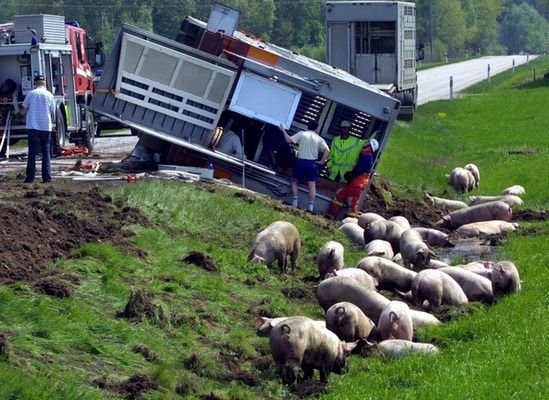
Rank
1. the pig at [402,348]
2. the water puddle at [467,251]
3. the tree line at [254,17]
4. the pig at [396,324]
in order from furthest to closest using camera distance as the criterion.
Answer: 1. the tree line at [254,17]
2. the water puddle at [467,251]
3. the pig at [396,324]
4. the pig at [402,348]

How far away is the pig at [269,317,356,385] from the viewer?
12141mm

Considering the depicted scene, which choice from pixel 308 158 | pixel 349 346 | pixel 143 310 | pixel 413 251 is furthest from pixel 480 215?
pixel 143 310

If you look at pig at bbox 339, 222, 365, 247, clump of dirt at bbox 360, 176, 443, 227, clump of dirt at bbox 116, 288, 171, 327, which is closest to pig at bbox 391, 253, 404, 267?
pig at bbox 339, 222, 365, 247

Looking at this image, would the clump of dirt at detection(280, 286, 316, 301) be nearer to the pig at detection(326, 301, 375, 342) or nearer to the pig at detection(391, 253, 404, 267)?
the pig at detection(326, 301, 375, 342)

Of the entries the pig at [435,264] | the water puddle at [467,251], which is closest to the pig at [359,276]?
the pig at [435,264]

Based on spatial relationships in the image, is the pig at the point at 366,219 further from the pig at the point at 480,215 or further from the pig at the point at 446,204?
the pig at the point at 446,204

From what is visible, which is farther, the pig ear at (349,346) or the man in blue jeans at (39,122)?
the man in blue jeans at (39,122)

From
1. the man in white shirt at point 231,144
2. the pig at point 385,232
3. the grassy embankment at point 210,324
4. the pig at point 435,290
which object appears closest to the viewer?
the grassy embankment at point 210,324

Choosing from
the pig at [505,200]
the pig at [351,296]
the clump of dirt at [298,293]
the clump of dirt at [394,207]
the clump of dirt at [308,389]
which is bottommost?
the clump of dirt at [394,207]

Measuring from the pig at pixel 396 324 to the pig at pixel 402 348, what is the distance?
1.24 ft

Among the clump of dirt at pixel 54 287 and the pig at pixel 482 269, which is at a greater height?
the clump of dirt at pixel 54 287

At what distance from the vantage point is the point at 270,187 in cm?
2445

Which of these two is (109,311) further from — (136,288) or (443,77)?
(443,77)

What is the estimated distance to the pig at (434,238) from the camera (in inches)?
861
